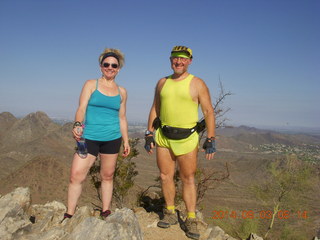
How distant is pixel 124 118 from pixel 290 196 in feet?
72.1

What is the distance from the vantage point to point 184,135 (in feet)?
13.6

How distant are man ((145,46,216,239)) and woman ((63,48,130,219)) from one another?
674 mm

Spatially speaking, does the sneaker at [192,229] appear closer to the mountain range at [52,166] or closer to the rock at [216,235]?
the rock at [216,235]

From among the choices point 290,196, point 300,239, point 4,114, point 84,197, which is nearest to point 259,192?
point 290,196

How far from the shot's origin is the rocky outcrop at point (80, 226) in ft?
10.5

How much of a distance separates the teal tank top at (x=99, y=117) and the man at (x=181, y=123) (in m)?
0.82

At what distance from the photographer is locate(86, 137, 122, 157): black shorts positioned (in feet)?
12.6

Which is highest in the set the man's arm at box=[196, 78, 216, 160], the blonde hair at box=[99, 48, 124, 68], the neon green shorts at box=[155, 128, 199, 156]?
the blonde hair at box=[99, 48, 124, 68]

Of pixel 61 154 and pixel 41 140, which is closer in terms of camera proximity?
pixel 61 154

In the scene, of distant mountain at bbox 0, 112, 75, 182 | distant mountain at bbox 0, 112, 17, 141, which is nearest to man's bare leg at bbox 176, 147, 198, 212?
distant mountain at bbox 0, 112, 75, 182

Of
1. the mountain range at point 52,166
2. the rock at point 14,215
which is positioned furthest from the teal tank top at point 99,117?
the mountain range at point 52,166

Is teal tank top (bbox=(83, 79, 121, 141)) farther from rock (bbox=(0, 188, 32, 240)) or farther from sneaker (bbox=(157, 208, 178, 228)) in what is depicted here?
sneaker (bbox=(157, 208, 178, 228))

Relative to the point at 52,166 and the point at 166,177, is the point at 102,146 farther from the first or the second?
the point at 52,166

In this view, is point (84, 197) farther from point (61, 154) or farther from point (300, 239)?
point (61, 154)
